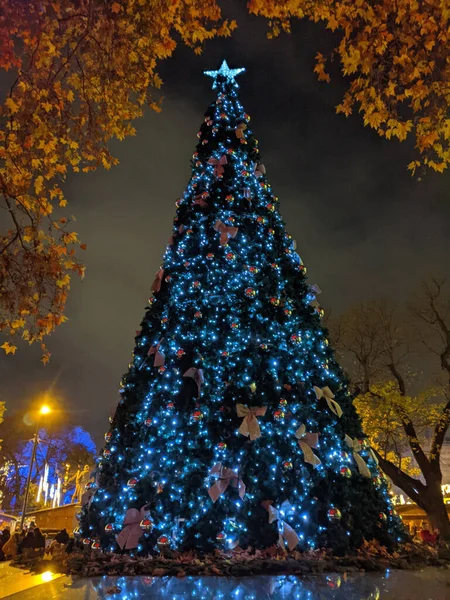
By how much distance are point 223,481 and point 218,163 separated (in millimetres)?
5765

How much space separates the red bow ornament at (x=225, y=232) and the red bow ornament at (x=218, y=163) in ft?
4.30

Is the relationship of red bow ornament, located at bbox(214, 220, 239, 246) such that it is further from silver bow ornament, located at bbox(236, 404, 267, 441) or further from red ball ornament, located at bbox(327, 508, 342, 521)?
red ball ornament, located at bbox(327, 508, 342, 521)

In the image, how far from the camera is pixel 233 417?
222 inches

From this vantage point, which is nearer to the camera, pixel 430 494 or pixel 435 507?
pixel 435 507

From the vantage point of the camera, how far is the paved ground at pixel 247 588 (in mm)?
3854

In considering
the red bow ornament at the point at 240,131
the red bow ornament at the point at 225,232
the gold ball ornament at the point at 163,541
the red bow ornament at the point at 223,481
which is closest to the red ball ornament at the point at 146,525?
the gold ball ornament at the point at 163,541

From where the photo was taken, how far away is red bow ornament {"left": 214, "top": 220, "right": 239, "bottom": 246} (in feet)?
22.7

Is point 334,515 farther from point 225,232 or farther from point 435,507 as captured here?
point 435,507

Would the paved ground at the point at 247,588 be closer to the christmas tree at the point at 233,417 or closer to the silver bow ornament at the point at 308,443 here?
the christmas tree at the point at 233,417

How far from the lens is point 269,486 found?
17.1 feet

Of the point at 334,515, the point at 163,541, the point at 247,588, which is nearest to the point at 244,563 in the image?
the point at 247,588

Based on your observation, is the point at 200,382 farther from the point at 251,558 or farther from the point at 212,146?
the point at 212,146

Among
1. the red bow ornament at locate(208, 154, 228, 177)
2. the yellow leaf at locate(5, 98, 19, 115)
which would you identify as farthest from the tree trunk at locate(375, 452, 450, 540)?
the yellow leaf at locate(5, 98, 19, 115)

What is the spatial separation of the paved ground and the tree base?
0.14 meters
